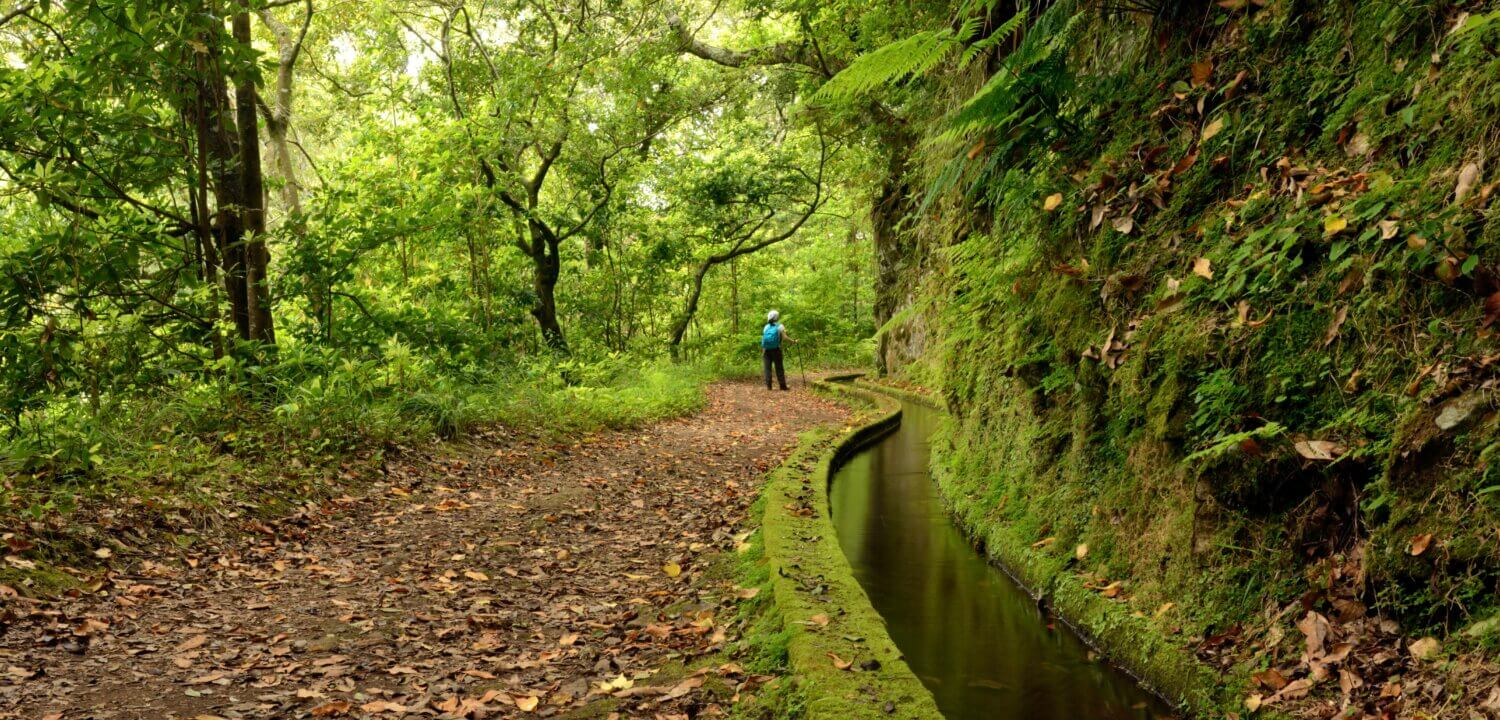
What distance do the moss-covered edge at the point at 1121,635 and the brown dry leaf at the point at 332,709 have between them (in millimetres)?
3109

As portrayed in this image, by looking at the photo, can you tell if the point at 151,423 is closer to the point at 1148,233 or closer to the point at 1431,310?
the point at 1148,233

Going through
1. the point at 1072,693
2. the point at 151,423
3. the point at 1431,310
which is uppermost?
the point at 1431,310

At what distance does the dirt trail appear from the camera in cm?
306

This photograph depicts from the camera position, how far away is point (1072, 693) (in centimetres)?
359

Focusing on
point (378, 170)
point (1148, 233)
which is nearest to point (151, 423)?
point (378, 170)

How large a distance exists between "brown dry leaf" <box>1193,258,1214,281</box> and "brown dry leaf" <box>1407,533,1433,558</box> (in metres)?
1.37

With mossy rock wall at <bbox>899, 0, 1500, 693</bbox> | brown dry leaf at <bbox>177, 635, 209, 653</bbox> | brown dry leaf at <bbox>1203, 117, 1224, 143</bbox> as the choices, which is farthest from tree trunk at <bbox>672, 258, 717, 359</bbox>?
brown dry leaf at <bbox>177, 635, 209, 653</bbox>

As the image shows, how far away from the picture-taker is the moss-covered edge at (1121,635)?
10.2 feet

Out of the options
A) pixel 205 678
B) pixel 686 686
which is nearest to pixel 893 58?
pixel 686 686

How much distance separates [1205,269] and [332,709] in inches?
152

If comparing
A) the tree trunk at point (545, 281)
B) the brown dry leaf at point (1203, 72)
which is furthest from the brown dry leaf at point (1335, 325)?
the tree trunk at point (545, 281)

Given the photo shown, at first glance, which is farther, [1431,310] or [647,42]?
[647,42]

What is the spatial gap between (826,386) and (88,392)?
12941 mm

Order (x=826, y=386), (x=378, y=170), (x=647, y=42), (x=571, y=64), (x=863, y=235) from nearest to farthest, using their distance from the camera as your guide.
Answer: (x=378, y=170) → (x=571, y=64) → (x=647, y=42) → (x=826, y=386) → (x=863, y=235)
